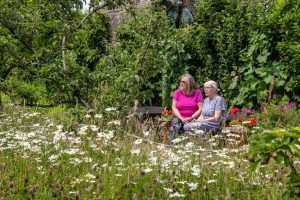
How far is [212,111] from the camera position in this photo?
7.51 m

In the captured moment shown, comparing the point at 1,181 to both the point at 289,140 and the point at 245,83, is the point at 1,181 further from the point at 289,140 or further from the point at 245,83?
the point at 245,83

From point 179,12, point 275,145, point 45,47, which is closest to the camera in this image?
point 275,145

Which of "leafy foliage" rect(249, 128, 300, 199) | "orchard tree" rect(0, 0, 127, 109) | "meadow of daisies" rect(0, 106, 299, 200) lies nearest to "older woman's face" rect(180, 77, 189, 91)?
"orchard tree" rect(0, 0, 127, 109)

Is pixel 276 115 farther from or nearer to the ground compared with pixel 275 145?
nearer to the ground

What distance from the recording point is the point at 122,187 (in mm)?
3641

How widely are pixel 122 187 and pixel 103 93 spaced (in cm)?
283

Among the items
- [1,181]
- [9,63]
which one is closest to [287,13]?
[9,63]

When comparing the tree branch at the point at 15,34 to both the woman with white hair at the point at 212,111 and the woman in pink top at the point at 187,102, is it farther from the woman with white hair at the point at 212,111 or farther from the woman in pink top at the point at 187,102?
the woman with white hair at the point at 212,111

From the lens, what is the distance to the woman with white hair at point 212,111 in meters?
7.37

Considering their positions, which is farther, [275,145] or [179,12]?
[179,12]

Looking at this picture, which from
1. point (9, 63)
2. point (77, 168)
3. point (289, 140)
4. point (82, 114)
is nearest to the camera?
point (289, 140)

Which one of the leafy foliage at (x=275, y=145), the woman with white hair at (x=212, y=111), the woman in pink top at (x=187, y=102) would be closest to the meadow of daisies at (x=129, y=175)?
the leafy foliage at (x=275, y=145)

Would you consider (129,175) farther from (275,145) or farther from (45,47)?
(45,47)

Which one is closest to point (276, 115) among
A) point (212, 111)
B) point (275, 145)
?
point (212, 111)
